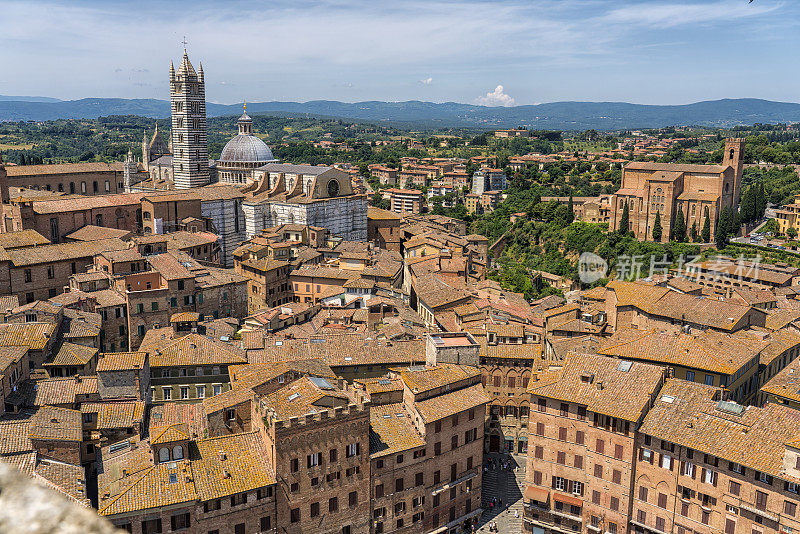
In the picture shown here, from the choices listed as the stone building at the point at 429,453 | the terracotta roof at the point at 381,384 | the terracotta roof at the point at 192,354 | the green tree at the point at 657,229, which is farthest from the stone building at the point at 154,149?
the stone building at the point at 429,453

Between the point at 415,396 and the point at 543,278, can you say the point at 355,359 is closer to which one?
the point at 415,396

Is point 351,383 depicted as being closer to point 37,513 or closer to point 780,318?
point 780,318

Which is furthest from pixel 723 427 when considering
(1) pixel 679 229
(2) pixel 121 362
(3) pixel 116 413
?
(1) pixel 679 229

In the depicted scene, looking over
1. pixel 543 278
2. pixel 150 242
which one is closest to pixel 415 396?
pixel 150 242

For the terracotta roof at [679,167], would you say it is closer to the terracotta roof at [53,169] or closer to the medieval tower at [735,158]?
the medieval tower at [735,158]

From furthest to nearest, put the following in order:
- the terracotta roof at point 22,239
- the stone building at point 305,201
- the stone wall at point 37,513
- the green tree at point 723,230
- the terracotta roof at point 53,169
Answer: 1. the green tree at point 723,230
2. the terracotta roof at point 53,169
3. the stone building at point 305,201
4. the terracotta roof at point 22,239
5. the stone wall at point 37,513
